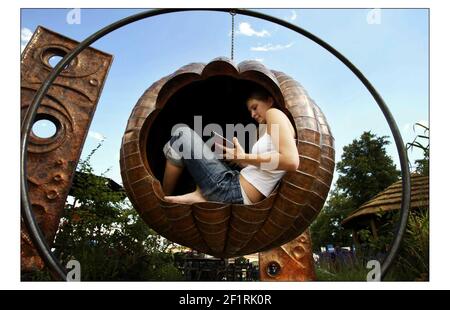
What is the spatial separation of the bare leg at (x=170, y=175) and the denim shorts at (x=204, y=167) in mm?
56

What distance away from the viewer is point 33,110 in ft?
8.15

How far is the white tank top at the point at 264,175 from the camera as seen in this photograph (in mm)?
2164

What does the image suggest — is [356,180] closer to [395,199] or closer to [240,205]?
[395,199]

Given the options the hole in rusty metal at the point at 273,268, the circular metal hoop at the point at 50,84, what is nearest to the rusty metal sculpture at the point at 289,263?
the hole in rusty metal at the point at 273,268

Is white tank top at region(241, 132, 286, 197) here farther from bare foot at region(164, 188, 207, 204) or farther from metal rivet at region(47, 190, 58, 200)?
metal rivet at region(47, 190, 58, 200)

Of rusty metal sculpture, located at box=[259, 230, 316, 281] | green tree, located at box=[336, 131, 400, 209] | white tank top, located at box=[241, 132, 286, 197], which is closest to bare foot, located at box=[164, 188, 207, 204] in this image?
white tank top, located at box=[241, 132, 286, 197]

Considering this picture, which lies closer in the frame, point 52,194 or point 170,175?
point 170,175

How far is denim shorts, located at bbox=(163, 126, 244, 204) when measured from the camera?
2217 millimetres

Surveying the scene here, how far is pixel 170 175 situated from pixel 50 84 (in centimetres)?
89

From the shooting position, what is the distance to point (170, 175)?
236 cm

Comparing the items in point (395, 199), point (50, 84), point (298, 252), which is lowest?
point (298, 252)

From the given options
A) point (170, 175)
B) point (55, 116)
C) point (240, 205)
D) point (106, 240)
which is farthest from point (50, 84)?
point (106, 240)

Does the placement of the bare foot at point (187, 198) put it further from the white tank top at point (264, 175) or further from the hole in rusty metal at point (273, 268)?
the hole in rusty metal at point (273, 268)

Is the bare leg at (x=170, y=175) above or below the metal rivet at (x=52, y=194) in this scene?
above
